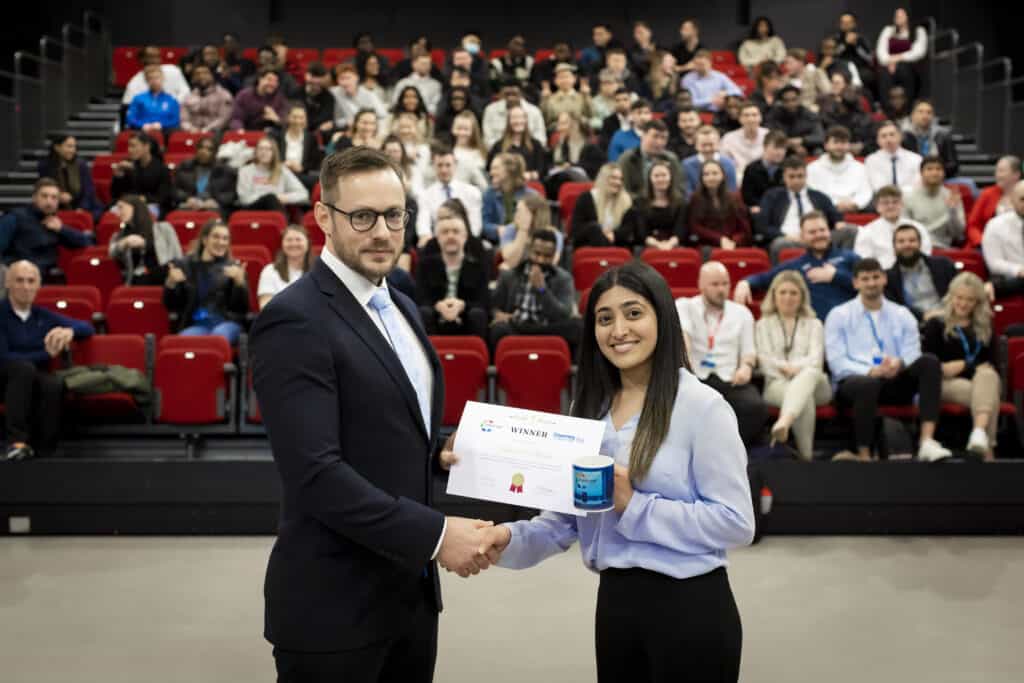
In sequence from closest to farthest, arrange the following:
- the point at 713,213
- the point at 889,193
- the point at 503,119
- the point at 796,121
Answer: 1. the point at 889,193
2. the point at 713,213
3. the point at 503,119
4. the point at 796,121

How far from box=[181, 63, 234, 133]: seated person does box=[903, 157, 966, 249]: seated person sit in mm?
5983

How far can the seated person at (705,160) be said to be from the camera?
8.46 m

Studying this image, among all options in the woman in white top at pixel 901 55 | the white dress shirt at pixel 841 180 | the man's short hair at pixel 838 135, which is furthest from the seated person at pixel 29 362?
the woman in white top at pixel 901 55

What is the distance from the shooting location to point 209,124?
1053cm

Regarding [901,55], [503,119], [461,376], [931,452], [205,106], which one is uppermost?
[901,55]

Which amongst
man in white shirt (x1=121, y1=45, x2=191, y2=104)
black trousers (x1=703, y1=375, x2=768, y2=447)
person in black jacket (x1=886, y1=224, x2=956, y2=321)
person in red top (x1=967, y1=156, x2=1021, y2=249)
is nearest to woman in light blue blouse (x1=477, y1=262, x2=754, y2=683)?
black trousers (x1=703, y1=375, x2=768, y2=447)

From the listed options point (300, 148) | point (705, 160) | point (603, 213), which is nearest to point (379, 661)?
point (603, 213)

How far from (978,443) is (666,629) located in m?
4.41

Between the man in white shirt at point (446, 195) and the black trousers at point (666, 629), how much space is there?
5.96m

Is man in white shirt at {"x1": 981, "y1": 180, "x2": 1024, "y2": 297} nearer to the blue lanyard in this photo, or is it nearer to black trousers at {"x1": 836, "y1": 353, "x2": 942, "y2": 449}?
the blue lanyard

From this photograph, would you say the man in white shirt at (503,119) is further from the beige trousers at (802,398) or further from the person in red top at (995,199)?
the beige trousers at (802,398)

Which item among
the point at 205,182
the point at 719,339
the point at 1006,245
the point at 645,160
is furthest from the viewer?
the point at 205,182

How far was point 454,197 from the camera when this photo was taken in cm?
802

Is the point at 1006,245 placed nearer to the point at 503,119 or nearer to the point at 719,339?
the point at 719,339
